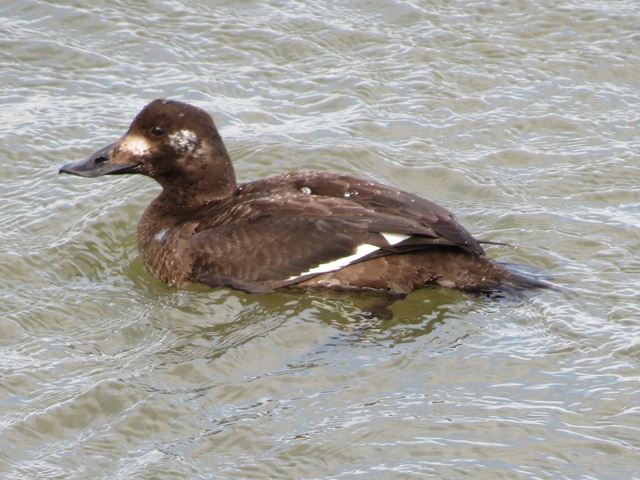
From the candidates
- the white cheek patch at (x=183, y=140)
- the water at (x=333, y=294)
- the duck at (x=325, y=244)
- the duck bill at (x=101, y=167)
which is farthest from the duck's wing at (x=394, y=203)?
the duck bill at (x=101, y=167)

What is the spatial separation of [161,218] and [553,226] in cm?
222

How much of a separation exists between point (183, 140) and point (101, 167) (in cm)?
49

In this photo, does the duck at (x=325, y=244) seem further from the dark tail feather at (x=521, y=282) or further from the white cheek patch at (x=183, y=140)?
the white cheek patch at (x=183, y=140)

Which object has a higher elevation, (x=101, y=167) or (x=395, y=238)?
(x=101, y=167)

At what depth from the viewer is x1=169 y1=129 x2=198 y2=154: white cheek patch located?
786 cm

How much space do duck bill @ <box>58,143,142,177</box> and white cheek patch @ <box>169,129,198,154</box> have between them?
0.24m

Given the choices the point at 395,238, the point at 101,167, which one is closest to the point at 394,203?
the point at 395,238

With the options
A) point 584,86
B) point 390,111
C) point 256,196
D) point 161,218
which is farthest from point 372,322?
point 584,86

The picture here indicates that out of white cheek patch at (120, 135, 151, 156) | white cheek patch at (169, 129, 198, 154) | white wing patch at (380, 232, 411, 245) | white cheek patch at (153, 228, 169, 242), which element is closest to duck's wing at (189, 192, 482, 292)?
white wing patch at (380, 232, 411, 245)

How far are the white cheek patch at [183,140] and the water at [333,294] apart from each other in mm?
711

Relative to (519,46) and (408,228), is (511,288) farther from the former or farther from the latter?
(519,46)

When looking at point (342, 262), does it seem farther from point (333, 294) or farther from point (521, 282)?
point (521, 282)

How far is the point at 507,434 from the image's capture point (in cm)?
595

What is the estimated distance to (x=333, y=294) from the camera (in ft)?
24.2
